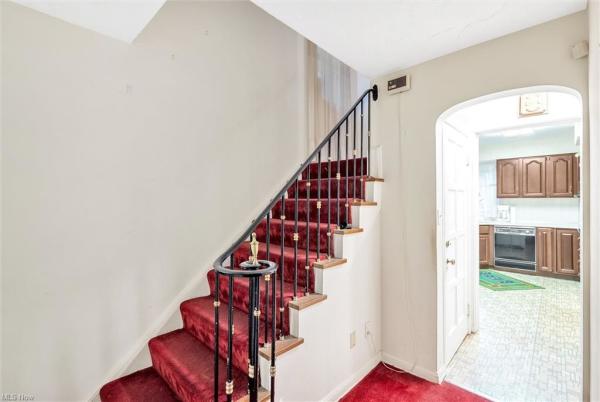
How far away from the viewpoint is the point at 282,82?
3.40 m

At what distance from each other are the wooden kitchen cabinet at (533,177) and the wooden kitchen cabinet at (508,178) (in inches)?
3.1

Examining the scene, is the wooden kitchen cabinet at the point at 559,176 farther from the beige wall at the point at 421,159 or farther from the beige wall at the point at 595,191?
the beige wall at the point at 595,191

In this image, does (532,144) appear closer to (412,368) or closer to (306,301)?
(412,368)

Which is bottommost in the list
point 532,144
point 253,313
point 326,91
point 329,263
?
point 253,313

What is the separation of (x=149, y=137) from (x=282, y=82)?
1853 millimetres

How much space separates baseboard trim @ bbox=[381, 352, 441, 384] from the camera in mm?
2146

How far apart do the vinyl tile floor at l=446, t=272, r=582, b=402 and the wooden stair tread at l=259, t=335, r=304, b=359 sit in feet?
4.74

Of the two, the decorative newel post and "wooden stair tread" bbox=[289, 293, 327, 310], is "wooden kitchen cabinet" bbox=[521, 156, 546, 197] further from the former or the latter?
the decorative newel post

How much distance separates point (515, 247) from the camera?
510 cm

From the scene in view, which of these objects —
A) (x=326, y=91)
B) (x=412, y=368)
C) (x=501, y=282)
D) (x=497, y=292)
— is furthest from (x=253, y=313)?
(x=501, y=282)

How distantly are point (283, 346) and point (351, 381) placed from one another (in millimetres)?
892

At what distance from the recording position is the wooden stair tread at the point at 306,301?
5.58ft

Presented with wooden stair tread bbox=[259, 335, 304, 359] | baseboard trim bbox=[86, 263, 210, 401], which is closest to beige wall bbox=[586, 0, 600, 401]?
wooden stair tread bbox=[259, 335, 304, 359]

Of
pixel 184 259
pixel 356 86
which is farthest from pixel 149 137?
pixel 356 86
